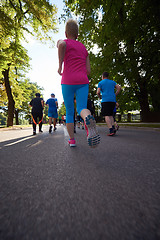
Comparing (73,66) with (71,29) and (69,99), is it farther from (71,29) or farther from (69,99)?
(71,29)

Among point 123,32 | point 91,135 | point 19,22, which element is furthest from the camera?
point 19,22

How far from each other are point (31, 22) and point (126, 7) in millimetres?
9871

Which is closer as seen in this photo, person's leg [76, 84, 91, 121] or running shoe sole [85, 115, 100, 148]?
running shoe sole [85, 115, 100, 148]

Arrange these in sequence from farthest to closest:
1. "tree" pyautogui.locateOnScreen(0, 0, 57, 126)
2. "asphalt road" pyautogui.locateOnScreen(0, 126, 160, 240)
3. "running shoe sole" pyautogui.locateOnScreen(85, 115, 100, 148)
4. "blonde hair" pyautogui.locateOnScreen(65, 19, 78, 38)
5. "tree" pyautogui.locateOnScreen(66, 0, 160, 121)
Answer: "tree" pyautogui.locateOnScreen(0, 0, 57, 126)
"tree" pyautogui.locateOnScreen(66, 0, 160, 121)
"blonde hair" pyautogui.locateOnScreen(65, 19, 78, 38)
"running shoe sole" pyautogui.locateOnScreen(85, 115, 100, 148)
"asphalt road" pyautogui.locateOnScreen(0, 126, 160, 240)

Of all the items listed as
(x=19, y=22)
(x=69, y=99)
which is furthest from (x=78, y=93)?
(x=19, y=22)

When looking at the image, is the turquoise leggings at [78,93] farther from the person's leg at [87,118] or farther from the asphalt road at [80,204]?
the asphalt road at [80,204]

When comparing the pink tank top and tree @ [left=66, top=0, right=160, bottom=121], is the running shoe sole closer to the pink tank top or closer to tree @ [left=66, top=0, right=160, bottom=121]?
the pink tank top

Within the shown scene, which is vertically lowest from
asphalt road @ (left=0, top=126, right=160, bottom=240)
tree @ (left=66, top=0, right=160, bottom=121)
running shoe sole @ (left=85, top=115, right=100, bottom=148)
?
asphalt road @ (left=0, top=126, right=160, bottom=240)

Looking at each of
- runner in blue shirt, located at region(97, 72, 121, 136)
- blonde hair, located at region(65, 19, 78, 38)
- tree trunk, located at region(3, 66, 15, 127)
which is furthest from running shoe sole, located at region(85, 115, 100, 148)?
tree trunk, located at region(3, 66, 15, 127)

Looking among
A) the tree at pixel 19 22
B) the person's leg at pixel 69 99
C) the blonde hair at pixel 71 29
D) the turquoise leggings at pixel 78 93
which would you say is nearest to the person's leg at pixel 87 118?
the turquoise leggings at pixel 78 93

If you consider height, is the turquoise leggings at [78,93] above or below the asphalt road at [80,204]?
above

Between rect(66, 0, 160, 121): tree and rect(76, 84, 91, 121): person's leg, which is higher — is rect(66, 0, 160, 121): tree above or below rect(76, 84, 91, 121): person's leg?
above

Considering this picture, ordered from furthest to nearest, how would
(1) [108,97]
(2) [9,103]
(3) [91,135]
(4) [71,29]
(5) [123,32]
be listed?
(2) [9,103]
(5) [123,32]
(1) [108,97]
(4) [71,29]
(3) [91,135]

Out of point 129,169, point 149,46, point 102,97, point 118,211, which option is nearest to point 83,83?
point 129,169
